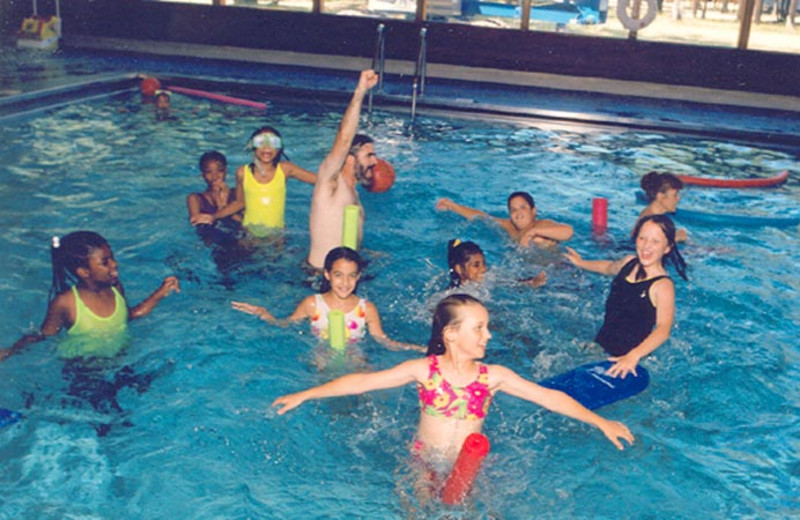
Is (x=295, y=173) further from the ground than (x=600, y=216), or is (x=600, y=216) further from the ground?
(x=295, y=173)

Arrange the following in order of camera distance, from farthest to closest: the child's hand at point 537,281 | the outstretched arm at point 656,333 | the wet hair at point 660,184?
1. the wet hair at point 660,184
2. the child's hand at point 537,281
3. the outstretched arm at point 656,333

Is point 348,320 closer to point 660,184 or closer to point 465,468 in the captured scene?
point 465,468

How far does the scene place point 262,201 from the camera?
7836mm

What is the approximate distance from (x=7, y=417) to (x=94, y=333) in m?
0.85

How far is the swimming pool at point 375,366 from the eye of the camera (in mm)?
4715

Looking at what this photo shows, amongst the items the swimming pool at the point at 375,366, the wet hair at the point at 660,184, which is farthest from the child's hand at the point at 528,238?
the wet hair at the point at 660,184

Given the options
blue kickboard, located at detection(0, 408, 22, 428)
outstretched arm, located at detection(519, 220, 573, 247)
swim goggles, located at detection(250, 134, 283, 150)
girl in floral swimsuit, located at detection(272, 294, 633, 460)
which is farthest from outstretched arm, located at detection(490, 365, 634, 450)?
swim goggles, located at detection(250, 134, 283, 150)

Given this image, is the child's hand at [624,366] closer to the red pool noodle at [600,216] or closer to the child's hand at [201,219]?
the child's hand at [201,219]

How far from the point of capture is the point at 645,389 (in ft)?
18.8

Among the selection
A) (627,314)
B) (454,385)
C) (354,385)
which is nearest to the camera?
(354,385)

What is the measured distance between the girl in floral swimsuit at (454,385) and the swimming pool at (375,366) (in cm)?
38

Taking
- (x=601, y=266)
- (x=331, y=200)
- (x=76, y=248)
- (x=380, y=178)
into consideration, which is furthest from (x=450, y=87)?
(x=76, y=248)

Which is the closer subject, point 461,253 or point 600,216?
point 461,253

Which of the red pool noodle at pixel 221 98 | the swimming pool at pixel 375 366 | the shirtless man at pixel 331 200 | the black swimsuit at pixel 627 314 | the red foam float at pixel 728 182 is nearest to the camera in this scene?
the swimming pool at pixel 375 366
